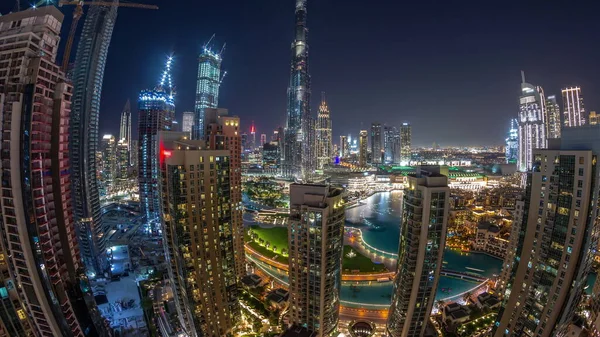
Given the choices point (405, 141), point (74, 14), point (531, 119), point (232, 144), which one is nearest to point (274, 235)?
point (232, 144)

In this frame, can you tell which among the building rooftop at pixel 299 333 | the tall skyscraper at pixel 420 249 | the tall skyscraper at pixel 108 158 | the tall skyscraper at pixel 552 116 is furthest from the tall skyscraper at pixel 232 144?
the tall skyscraper at pixel 552 116

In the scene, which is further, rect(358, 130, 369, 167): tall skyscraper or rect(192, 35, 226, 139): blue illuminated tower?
rect(358, 130, 369, 167): tall skyscraper

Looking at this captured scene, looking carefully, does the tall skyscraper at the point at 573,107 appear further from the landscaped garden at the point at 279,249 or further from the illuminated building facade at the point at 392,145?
the landscaped garden at the point at 279,249

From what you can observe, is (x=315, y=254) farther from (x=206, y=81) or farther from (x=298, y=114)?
(x=298, y=114)

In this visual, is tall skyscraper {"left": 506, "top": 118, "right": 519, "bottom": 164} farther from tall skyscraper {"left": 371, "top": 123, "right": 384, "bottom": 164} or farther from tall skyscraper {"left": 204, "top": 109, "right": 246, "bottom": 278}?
tall skyscraper {"left": 204, "top": 109, "right": 246, "bottom": 278}

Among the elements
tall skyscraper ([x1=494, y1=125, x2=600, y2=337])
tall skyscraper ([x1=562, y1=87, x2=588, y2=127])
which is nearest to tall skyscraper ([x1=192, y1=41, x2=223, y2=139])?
tall skyscraper ([x1=494, y1=125, x2=600, y2=337])

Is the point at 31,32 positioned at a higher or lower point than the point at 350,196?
higher

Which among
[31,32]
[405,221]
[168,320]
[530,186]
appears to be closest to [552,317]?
[530,186]

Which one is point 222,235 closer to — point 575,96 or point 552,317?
point 552,317
